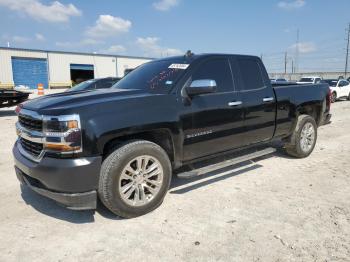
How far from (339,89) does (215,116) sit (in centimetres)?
1929

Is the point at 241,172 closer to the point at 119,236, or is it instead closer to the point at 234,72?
the point at 234,72

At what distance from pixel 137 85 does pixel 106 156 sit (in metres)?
1.40

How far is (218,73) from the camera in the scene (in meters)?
4.57

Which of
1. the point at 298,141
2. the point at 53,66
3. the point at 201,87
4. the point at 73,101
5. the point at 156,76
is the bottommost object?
the point at 298,141

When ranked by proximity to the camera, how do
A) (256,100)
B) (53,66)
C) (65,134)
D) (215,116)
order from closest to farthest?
(65,134) → (215,116) → (256,100) → (53,66)

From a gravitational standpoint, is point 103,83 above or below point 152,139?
above

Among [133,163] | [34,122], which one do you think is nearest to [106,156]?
[133,163]

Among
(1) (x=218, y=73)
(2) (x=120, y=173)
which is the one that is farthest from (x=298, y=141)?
(2) (x=120, y=173)

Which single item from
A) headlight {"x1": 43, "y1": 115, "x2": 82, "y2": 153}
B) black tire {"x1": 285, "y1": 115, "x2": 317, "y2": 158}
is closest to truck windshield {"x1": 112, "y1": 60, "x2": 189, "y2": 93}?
headlight {"x1": 43, "y1": 115, "x2": 82, "y2": 153}

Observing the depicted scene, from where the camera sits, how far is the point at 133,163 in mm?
3604

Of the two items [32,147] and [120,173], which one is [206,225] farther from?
[32,147]

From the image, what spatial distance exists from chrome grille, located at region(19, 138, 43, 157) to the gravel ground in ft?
2.59

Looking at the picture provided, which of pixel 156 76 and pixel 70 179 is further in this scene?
pixel 156 76

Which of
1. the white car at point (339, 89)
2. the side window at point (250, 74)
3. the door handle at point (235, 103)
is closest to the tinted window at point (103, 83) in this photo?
the side window at point (250, 74)
